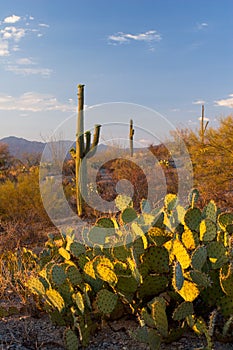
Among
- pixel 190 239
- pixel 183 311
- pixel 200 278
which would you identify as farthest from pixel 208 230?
pixel 183 311

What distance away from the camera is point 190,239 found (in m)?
3.92

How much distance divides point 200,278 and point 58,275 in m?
1.12

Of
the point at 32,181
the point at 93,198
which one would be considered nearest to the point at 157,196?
the point at 93,198

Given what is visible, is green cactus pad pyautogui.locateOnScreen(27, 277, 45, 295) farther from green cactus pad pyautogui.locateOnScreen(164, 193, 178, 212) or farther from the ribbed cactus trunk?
the ribbed cactus trunk

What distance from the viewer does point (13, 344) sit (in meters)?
3.62

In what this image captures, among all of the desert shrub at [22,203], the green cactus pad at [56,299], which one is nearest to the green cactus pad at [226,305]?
the green cactus pad at [56,299]

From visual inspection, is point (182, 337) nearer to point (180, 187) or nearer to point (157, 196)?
point (157, 196)

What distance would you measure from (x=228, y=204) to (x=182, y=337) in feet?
30.5

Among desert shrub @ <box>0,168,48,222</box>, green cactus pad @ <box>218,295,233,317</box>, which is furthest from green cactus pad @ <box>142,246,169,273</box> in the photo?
desert shrub @ <box>0,168,48,222</box>

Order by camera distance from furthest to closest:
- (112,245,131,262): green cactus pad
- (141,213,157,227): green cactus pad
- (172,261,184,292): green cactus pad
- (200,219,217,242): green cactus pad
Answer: (141,213,157,227): green cactus pad → (112,245,131,262): green cactus pad → (200,219,217,242): green cactus pad → (172,261,184,292): green cactus pad

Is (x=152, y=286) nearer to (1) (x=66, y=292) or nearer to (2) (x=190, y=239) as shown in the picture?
(2) (x=190, y=239)

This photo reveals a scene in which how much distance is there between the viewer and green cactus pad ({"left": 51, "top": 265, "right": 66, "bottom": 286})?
153 inches

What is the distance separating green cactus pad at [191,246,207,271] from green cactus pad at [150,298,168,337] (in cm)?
38

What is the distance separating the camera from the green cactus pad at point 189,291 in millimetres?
3430
